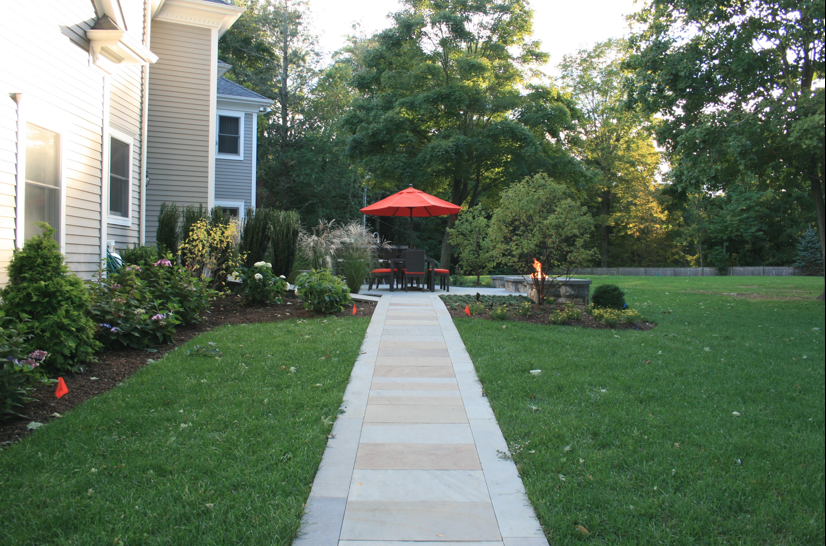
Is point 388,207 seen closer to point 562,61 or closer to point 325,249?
point 325,249

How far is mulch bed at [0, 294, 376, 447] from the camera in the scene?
3771 millimetres

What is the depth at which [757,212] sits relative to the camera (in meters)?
1.47

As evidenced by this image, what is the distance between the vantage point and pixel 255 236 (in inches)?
393

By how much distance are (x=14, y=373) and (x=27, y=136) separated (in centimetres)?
337

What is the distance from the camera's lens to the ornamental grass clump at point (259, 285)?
339 inches

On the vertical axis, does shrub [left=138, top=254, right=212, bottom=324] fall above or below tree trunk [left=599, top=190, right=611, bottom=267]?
below

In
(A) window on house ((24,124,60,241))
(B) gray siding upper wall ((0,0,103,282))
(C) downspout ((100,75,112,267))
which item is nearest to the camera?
(B) gray siding upper wall ((0,0,103,282))

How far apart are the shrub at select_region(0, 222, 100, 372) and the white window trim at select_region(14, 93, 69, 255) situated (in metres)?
0.92

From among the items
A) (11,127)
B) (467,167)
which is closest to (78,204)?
(11,127)

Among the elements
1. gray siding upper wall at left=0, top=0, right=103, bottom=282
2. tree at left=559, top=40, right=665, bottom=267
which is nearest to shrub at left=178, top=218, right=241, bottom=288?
gray siding upper wall at left=0, top=0, right=103, bottom=282

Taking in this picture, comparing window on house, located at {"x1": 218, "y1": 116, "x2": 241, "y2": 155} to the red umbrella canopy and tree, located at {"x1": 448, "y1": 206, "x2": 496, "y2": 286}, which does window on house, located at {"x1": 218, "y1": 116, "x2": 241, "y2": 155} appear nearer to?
the red umbrella canopy

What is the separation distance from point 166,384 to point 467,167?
1543 cm

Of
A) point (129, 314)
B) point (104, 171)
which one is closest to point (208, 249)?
point (104, 171)

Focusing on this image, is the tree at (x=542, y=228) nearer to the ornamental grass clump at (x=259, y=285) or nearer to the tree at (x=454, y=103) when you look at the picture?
the ornamental grass clump at (x=259, y=285)
